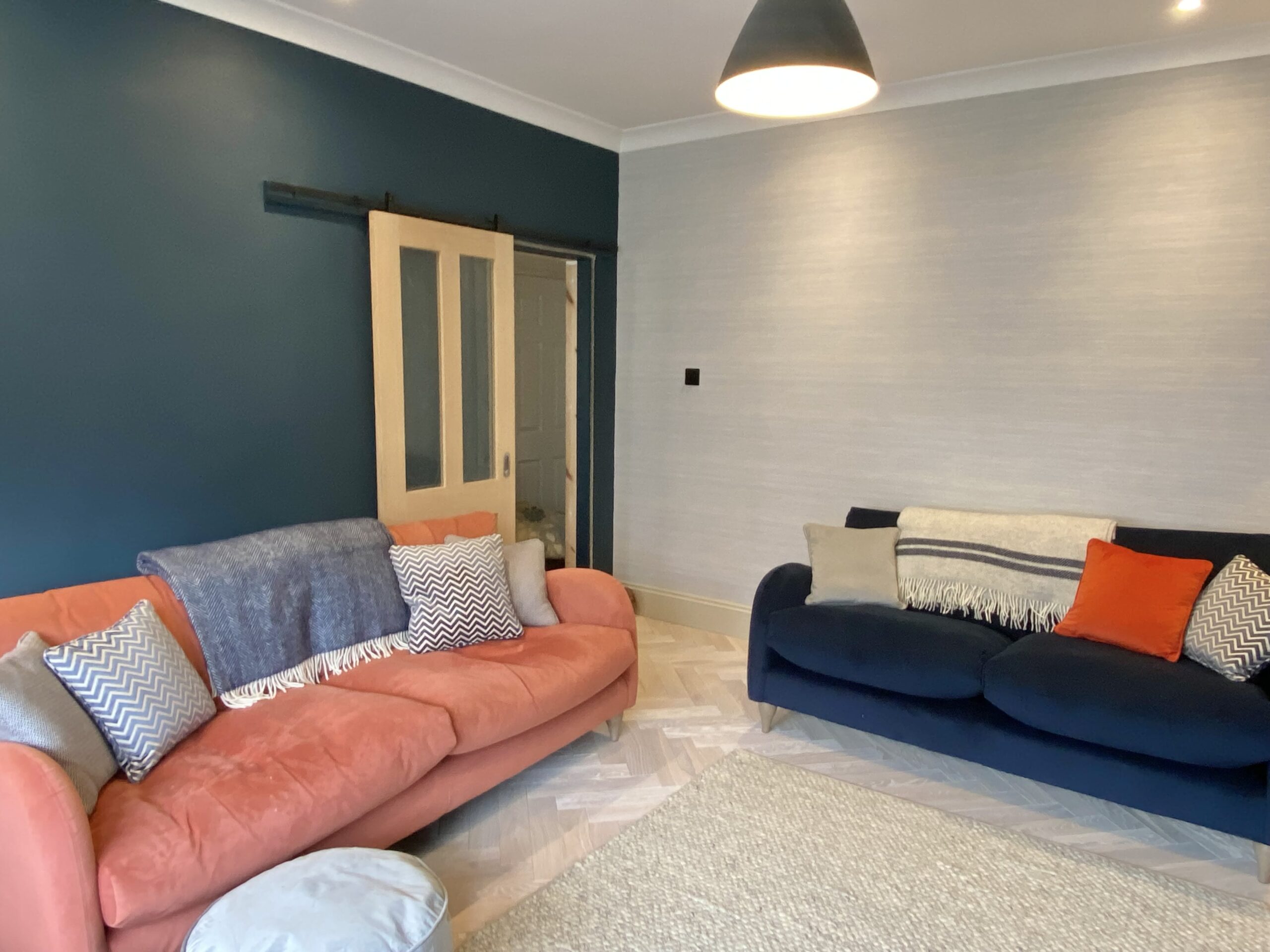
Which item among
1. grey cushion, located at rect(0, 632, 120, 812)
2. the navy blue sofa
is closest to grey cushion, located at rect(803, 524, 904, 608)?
the navy blue sofa

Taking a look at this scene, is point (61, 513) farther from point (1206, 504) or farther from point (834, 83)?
point (1206, 504)

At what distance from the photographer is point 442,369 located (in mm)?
3621

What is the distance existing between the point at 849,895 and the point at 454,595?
1.57 m

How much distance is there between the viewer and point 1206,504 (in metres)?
3.22

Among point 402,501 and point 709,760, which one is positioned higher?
point 402,501

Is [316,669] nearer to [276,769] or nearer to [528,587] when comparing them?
[276,769]

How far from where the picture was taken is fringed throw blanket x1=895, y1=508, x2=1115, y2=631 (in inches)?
125

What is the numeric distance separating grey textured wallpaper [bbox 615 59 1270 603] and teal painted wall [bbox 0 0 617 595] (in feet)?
5.00

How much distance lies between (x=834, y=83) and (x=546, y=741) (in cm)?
213

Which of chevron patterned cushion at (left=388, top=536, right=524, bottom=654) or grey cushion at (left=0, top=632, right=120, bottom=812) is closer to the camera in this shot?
grey cushion at (left=0, top=632, right=120, bottom=812)

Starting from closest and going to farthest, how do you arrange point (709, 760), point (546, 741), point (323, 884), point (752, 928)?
point (323, 884) < point (752, 928) < point (546, 741) < point (709, 760)

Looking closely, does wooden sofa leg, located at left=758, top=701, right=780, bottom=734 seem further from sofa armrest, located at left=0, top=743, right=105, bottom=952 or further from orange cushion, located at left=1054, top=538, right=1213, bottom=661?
sofa armrest, located at left=0, top=743, right=105, bottom=952

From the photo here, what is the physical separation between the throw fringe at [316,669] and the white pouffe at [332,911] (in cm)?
74

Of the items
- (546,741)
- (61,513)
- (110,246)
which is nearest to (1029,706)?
(546,741)
